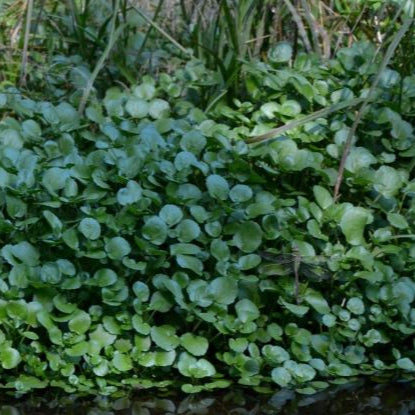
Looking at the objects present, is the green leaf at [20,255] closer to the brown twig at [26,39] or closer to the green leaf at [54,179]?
the green leaf at [54,179]

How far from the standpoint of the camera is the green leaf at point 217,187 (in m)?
3.25

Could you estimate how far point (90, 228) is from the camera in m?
3.12

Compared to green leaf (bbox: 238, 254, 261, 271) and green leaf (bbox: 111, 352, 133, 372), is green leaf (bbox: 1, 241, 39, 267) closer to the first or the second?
green leaf (bbox: 111, 352, 133, 372)

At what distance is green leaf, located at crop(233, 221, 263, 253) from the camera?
323cm

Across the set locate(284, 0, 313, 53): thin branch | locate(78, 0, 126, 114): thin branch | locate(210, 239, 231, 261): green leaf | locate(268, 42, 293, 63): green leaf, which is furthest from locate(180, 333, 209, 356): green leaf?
locate(284, 0, 313, 53): thin branch

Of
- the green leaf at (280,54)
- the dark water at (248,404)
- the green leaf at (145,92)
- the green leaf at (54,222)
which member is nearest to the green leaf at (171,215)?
the green leaf at (54,222)

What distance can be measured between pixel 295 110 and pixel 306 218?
0.56 m

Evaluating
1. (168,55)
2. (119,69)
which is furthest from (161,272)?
(168,55)

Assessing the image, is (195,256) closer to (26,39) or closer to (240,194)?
(240,194)

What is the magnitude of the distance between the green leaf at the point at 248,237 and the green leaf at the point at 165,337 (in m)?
0.37

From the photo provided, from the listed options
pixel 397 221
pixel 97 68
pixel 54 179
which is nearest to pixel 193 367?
→ pixel 54 179

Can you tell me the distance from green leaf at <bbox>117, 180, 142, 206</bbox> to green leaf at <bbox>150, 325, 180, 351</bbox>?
1.40 ft

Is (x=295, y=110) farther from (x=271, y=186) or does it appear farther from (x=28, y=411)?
(x=28, y=411)

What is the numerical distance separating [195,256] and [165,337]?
29 cm
